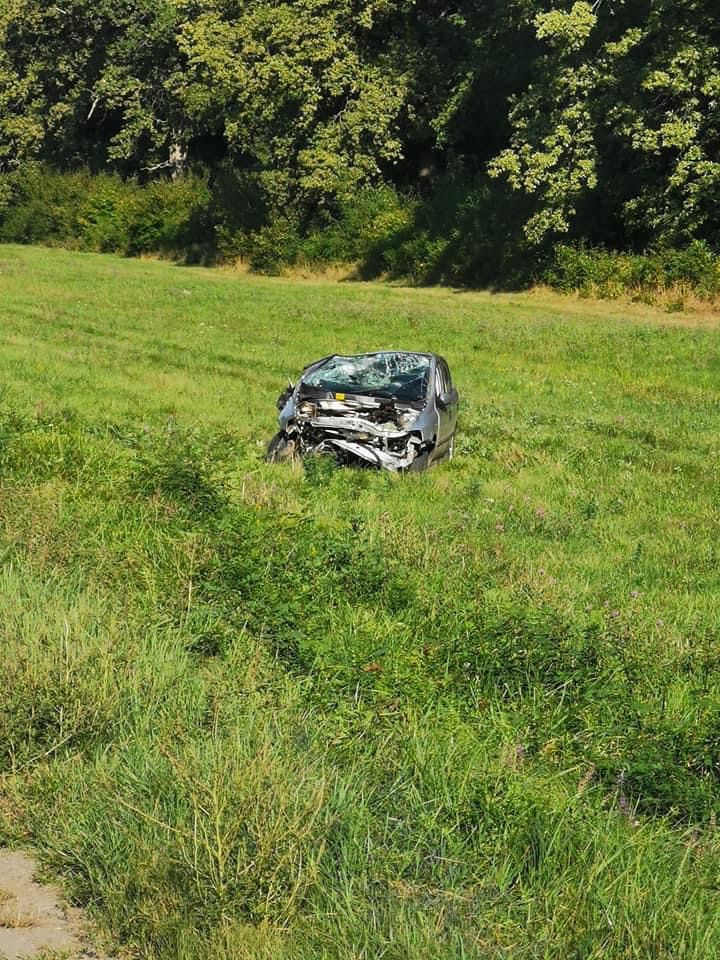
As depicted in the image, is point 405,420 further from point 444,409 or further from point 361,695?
point 361,695

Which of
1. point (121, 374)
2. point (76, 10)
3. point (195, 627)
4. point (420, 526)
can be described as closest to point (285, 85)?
point (76, 10)

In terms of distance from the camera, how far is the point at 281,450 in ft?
44.6

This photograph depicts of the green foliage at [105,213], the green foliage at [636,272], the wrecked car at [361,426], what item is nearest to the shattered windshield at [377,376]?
the wrecked car at [361,426]

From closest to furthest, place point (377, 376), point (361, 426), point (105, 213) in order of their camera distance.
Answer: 1. point (361, 426)
2. point (377, 376)
3. point (105, 213)

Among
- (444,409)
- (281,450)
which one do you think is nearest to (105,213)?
(444,409)

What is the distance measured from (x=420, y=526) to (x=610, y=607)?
263cm

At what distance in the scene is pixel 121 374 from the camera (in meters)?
20.6

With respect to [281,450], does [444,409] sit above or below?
above

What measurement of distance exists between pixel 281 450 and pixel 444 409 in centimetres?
210

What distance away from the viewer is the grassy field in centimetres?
475

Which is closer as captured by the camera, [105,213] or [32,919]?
[32,919]

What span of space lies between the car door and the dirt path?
361 inches

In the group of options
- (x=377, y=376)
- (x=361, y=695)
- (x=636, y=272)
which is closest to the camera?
(x=361, y=695)

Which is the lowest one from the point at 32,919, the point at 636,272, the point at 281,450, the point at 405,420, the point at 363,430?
the point at 32,919
